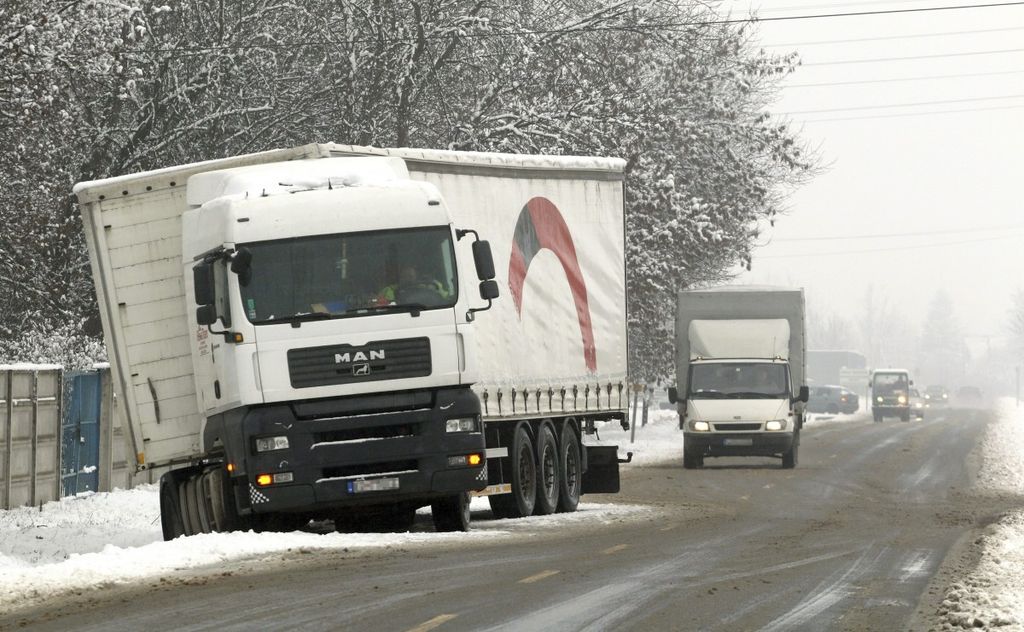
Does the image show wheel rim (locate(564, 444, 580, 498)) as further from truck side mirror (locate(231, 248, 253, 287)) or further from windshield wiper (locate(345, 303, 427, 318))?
truck side mirror (locate(231, 248, 253, 287))

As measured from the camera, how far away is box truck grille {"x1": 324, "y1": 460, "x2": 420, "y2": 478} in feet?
52.4

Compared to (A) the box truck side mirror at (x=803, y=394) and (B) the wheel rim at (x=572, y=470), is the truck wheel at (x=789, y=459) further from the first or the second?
(B) the wheel rim at (x=572, y=470)

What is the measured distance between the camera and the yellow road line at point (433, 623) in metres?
9.83

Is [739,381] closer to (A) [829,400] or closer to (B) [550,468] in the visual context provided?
(B) [550,468]

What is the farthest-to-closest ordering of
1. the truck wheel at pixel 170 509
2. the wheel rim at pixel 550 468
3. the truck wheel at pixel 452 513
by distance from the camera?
the wheel rim at pixel 550 468, the truck wheel at pixel 170 509, the truck wheel at pixel 452 513

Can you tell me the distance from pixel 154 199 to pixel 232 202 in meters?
1.62

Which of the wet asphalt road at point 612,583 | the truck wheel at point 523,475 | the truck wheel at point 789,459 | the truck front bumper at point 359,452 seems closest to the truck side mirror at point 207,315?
the truck front bumper at point 359,452

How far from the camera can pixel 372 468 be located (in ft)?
52.7

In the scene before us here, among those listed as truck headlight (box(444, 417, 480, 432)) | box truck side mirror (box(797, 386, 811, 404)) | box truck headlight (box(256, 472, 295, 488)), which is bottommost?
box truck headlight (box(256, 472, 295, 488))

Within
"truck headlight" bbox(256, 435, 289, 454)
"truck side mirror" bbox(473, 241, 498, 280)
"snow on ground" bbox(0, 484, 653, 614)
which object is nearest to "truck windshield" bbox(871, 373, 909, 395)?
"snow on ground" bbox(0, 484, 653, 614)

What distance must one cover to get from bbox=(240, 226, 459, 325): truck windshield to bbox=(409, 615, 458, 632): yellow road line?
5878mm

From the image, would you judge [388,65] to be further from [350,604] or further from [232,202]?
[350,604]

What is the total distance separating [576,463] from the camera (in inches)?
840

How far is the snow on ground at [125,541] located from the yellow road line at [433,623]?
2789mm
